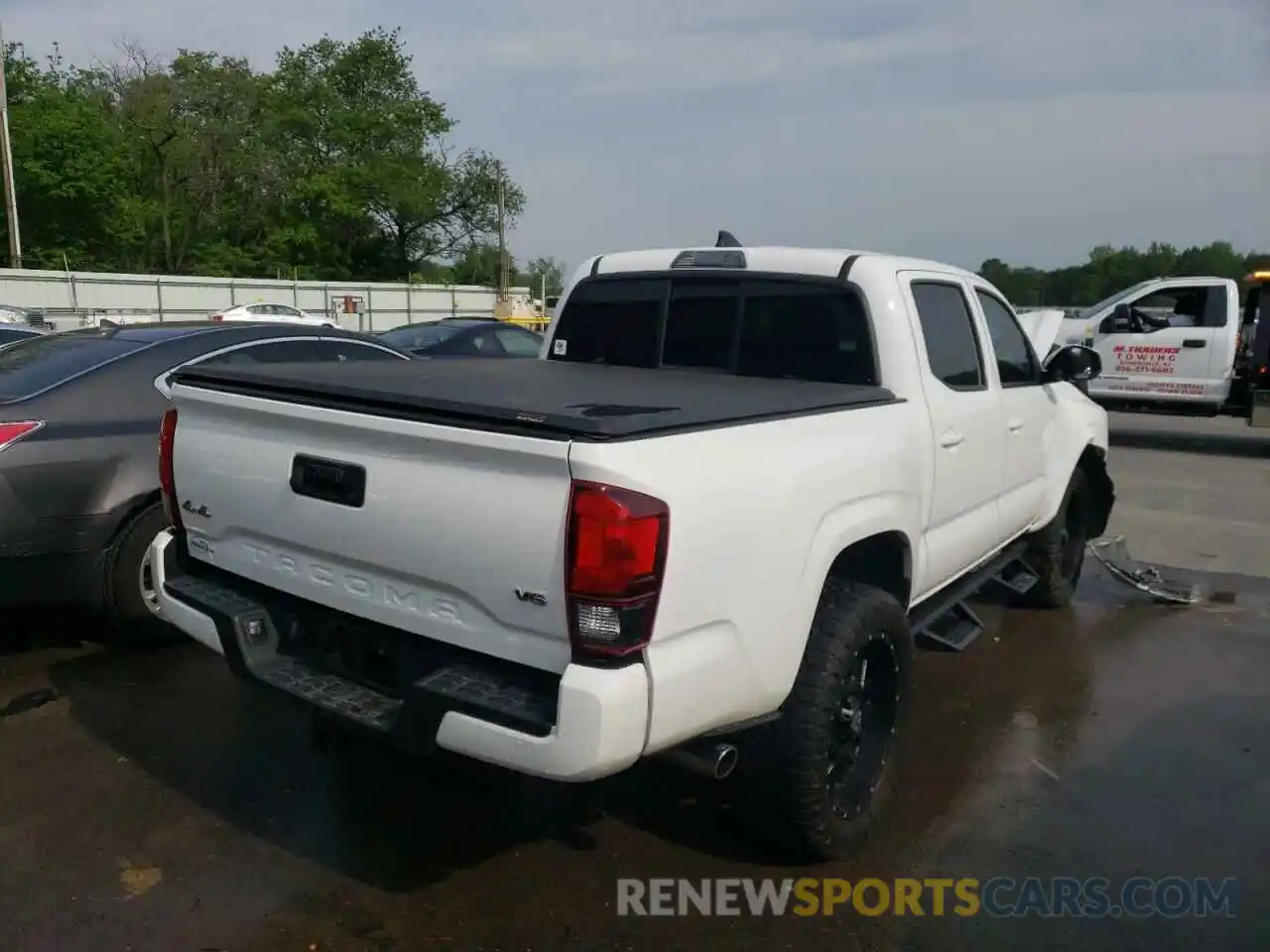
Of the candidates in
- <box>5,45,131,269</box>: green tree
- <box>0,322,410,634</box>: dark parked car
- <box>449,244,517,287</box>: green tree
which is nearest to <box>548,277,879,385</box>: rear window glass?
<box>0,322,410,634</box>: dark parked car

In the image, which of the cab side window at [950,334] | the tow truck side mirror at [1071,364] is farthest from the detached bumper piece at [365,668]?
the tow truck side mirror at [1071,364]

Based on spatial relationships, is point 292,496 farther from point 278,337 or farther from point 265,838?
point 278,337

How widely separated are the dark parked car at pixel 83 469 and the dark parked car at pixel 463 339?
676 centimetres

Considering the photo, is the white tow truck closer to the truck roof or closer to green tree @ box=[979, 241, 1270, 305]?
green tree @ box=[979, 241, 1270, 305]

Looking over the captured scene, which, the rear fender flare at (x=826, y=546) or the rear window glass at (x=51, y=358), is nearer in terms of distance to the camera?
the rear fender flare at (x=826, y=546)

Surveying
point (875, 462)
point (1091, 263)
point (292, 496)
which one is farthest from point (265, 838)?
point (1091, 263)

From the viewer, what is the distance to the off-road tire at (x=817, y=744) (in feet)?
10.3

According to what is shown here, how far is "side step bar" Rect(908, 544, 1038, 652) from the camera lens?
433 centimetres

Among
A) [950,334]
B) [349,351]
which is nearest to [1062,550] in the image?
[950,334]

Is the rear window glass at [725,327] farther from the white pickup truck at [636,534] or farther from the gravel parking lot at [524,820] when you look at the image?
the gravel parking lot at [524,820]

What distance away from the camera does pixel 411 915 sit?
309cm

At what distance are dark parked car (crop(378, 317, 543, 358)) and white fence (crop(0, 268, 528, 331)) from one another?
48.0ft

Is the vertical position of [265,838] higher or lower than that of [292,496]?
lower

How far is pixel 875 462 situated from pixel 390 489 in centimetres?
156
